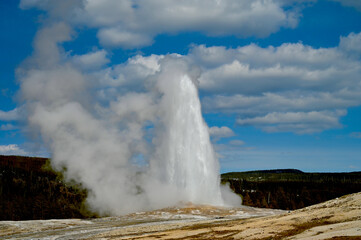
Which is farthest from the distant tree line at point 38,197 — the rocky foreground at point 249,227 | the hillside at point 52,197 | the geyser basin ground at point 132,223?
the rocky foreground at point 249,227

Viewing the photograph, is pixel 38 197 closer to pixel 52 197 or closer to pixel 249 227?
pixel 52 197

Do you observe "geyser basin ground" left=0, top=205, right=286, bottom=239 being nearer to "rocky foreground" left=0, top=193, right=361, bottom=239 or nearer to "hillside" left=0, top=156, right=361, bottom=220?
"rocky foreground" left=0, top=193, right=361, bottom=239

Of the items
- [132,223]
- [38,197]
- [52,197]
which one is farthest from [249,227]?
[52,197]

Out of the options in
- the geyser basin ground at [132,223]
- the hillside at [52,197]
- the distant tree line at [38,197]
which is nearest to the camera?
the geyser basin ground at [132,223]

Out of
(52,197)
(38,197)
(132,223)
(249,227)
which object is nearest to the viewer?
(249,227)

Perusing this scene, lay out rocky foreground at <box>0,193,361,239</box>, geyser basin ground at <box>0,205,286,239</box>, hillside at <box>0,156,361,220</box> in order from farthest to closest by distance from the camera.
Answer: hillside at <box>0,156,361,220</box>
geyser basin ground at <box>0,205,286,239</box>
rocky foreground at <box>0,193,361,239</box>

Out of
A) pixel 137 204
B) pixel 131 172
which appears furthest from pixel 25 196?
pixel 137 204

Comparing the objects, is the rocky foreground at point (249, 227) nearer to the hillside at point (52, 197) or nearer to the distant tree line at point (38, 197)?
the distant tree line at point (38, 197)

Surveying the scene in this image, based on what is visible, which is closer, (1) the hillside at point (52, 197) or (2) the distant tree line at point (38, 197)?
(2) the distant tree line at point (38, 197)

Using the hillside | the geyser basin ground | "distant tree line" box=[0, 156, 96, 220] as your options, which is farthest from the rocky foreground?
the hillside

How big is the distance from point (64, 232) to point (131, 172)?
6795 cm

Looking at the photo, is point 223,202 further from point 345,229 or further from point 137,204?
point 345,229

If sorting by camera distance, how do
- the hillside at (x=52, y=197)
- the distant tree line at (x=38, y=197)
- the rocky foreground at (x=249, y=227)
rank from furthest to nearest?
the hillside at (x=52, y=197)
the distant tree line at (x=38, y=197)
the rocky foreground at (x=249, y=227)

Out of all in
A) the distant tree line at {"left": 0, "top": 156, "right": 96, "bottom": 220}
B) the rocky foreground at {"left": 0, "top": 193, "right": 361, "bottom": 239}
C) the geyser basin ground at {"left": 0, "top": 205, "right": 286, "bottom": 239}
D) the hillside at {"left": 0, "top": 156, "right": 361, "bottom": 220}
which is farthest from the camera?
the hillside at {"left": 0, "top": 156, "right": 361, "bottom": 220}
